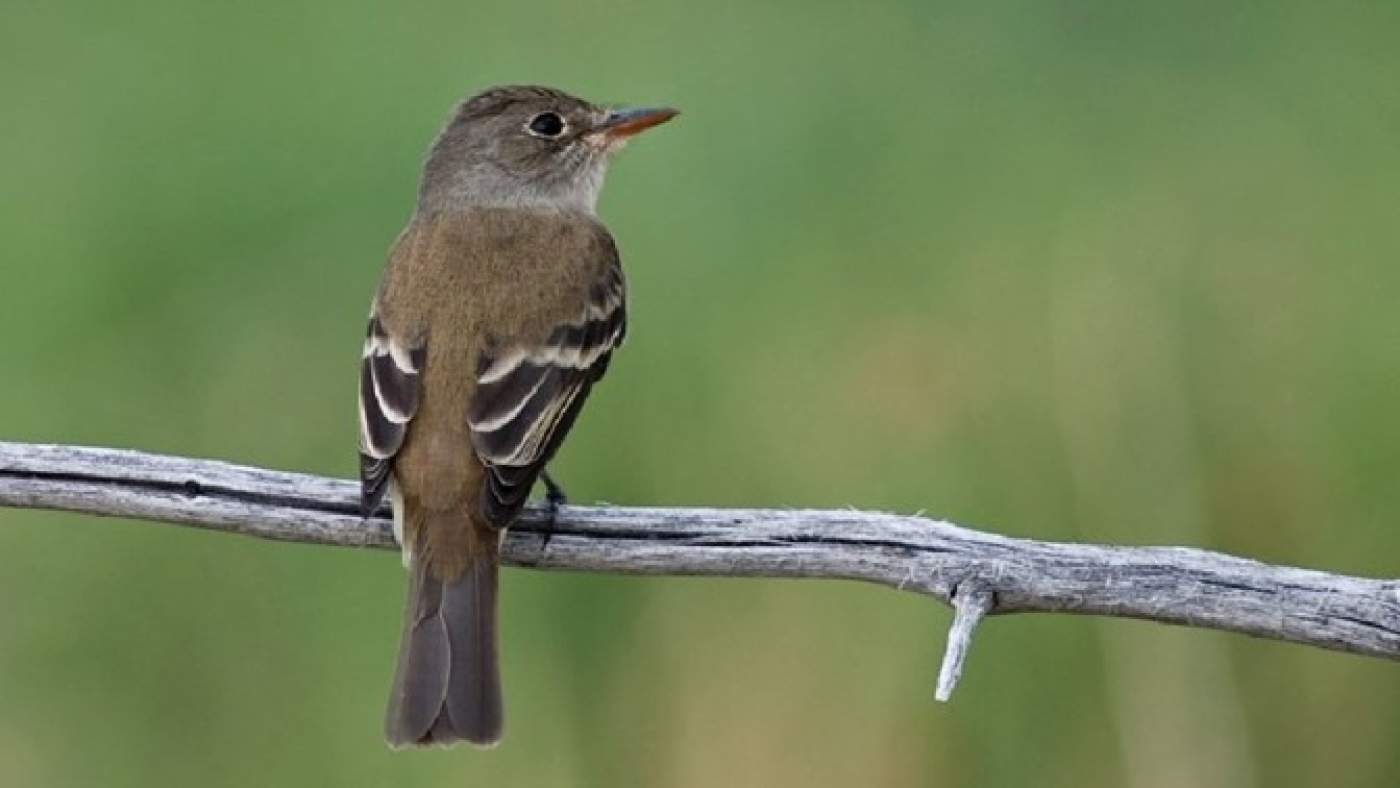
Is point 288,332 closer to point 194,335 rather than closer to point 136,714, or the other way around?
point 194,335

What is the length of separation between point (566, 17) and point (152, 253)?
7.92ft

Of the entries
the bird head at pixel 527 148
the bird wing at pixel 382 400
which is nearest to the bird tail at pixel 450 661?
the bird wing at pixel 382 400

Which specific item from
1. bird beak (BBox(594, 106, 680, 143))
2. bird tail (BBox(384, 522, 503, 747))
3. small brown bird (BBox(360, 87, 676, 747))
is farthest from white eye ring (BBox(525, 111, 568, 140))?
bird tail (BBox(384, 522, 503, 747))

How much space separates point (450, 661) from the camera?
8.33m

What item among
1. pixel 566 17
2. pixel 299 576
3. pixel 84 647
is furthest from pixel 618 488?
pixel 566 17

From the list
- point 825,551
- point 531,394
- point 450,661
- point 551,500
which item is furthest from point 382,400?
point 825,551

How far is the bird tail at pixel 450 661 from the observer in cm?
823

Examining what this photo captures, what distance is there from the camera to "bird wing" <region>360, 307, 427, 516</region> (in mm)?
8242

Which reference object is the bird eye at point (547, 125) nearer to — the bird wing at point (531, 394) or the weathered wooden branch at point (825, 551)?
the bird wing at point (531, 394)

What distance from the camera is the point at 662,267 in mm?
A: 10859

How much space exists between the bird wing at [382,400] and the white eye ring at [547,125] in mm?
1287

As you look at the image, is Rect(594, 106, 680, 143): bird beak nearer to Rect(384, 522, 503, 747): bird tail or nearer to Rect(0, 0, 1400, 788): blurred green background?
Rect(0, 0, 1400, 788): blurred green background

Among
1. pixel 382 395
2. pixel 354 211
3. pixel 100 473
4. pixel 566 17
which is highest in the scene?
pixel 566 17

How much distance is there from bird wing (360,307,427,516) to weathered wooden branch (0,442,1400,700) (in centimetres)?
9
